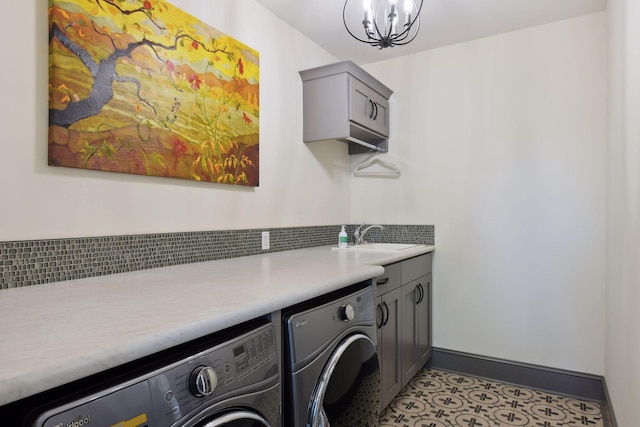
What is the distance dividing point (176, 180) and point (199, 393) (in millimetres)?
1148

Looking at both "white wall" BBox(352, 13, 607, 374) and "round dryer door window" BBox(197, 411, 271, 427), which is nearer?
"round dryer door window" BBox(197, 411, 271, 427)

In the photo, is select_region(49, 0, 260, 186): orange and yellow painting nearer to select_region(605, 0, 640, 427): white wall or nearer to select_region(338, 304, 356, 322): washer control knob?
select_region(338, 304, 356, 322): washer control knob

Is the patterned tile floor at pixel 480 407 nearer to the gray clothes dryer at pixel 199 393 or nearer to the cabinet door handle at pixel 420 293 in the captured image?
the cabinet door handle at pixel 420 293

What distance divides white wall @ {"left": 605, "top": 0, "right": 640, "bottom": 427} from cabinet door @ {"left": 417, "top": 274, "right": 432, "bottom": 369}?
1.03 metres

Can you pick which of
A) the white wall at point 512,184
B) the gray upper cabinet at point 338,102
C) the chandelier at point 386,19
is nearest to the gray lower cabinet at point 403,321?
the white wall at point 512,184

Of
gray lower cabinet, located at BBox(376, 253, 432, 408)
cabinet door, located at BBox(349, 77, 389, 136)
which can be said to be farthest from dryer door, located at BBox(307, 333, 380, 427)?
cabinet door, located at BBox(349, 77, 389, 136)

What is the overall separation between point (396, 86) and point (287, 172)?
1.23 meters

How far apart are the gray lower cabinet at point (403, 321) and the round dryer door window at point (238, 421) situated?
1056mm

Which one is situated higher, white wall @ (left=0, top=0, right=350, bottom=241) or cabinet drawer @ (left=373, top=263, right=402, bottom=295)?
white wall @ (left=0, top=0, right=350, bottom=241)

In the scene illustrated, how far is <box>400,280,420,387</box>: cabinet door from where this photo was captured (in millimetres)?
2279

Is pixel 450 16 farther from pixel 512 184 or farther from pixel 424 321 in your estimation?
pixel 424 321

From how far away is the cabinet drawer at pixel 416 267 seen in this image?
231 centimetres

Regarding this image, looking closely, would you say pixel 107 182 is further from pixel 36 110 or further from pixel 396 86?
pixel 396 86

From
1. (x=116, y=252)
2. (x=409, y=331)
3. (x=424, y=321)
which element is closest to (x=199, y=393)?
(x=116, y=252)
